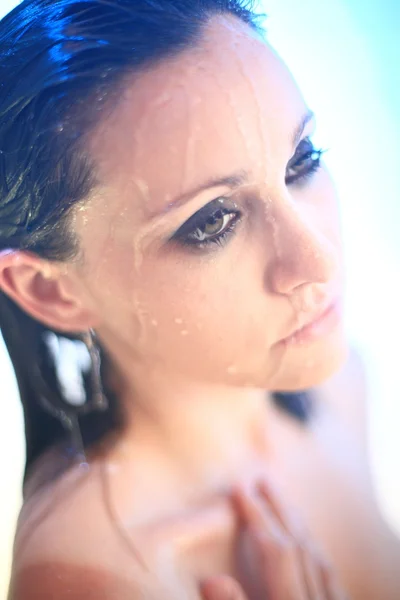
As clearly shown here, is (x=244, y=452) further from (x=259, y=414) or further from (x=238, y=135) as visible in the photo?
(x=238, y=135)

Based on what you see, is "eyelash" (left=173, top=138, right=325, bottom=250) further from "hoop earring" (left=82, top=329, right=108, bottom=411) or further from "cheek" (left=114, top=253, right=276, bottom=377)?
"hoop earring" (left=82, top=329, right=108, bottom=411)

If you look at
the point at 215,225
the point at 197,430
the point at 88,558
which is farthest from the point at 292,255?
the point at 88,558

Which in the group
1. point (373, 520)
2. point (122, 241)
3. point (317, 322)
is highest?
point (122, 241)

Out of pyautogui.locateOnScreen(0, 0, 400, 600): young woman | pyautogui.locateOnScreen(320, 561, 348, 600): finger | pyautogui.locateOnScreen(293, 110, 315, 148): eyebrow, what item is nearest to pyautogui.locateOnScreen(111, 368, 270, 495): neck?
pyautogui.locateOnScreen(0, 0, 400, 600): young woman

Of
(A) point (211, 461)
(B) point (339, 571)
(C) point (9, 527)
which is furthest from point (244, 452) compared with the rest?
(C) point (9, 527)

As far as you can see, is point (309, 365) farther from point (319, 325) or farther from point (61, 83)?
point (61, 83)

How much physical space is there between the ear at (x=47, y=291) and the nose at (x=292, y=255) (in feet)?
0.55

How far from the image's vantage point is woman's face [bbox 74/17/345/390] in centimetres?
43

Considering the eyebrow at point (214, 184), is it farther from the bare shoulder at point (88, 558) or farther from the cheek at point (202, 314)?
the bare shoulder at point (88, 558)

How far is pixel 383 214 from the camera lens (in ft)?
1.91

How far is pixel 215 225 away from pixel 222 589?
308 millimetres

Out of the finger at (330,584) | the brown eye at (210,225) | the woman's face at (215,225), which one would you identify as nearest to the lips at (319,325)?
the woman's face at (215,225)

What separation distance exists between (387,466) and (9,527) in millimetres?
395

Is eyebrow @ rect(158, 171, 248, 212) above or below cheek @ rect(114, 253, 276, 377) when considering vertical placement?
above
